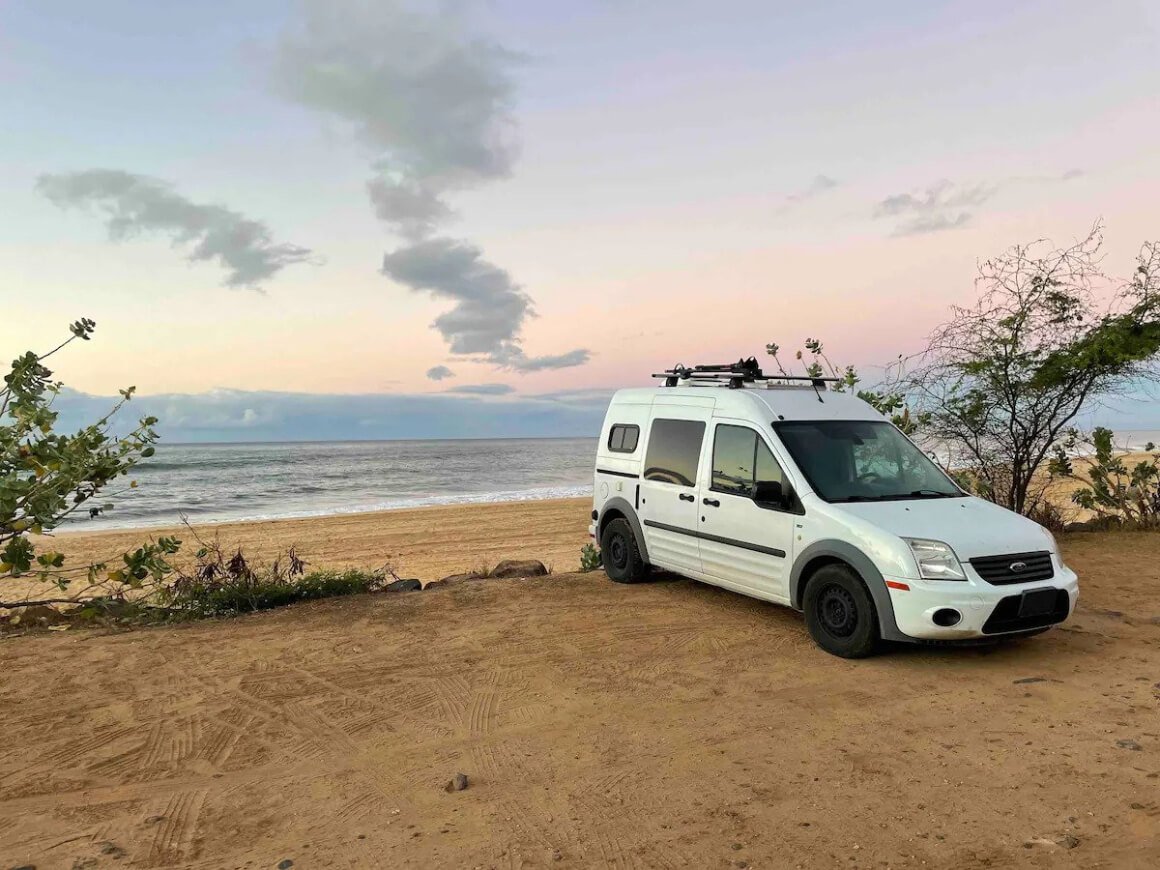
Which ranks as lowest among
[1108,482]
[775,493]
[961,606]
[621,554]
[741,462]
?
[621,554]

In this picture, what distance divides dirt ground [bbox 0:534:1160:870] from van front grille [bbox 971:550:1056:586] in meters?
0.68

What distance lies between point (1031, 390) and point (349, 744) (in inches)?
418

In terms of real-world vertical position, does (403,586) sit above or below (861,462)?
below

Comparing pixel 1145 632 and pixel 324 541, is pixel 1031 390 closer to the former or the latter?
pixel 1145 632

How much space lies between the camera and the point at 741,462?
7.18 metres

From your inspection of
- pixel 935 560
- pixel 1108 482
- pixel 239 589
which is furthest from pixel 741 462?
pixel 1108 482

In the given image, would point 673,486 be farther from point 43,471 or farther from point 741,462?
point 43,471

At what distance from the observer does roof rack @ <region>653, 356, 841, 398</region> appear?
7912 mm

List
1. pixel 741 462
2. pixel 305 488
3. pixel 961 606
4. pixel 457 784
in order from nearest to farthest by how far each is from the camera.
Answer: pixel 457 784
pixel 961 606
pixel 741 462
pixel 305 488

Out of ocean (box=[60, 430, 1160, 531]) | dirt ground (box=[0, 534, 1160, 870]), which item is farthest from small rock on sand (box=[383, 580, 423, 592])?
ocean (box=[60, 430, 1160, 531])

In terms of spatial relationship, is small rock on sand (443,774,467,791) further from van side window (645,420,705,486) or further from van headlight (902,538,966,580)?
van side window (645,420,705,486)

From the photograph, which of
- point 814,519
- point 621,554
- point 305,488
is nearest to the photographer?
point 814,519

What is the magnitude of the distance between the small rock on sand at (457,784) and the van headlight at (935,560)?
3.47 m

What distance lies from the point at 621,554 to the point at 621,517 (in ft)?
1.37
